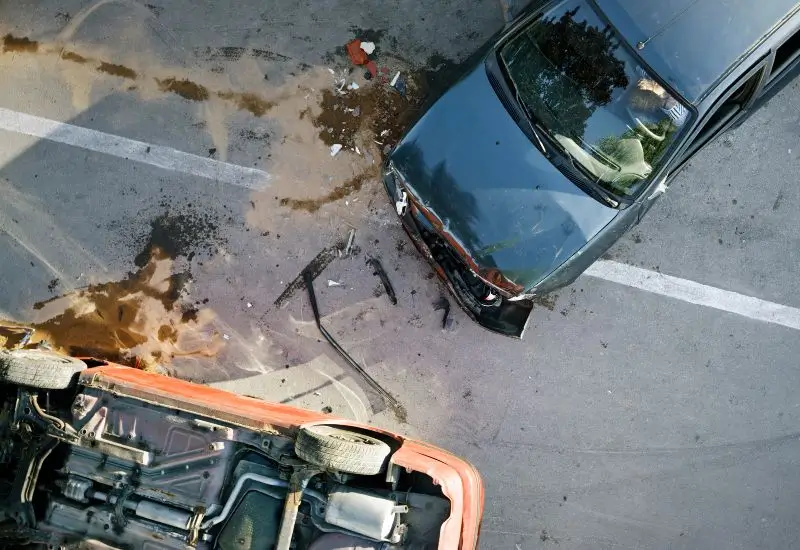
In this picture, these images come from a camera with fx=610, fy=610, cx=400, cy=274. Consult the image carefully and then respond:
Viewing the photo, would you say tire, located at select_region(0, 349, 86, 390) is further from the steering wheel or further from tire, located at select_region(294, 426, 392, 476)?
the steering wheel

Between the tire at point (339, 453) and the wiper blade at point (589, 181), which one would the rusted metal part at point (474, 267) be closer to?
the wiper blade at point (589, 181)

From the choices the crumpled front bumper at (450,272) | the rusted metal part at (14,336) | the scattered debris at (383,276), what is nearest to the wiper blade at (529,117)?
the crumpled front bumper at (450,272)

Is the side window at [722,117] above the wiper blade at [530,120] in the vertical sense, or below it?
below

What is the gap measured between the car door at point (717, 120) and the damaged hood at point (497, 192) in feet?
1.55

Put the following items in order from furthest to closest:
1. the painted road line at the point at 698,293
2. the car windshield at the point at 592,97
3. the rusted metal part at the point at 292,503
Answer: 1. the painted road line at the point at 698,293
2. the car windshield at the point at 592,97
3. the rusted metal part at the point at 292,503

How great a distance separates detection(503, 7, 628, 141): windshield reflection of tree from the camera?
148 inches

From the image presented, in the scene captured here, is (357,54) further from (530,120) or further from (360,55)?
(530,120)

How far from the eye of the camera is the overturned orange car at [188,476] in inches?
141

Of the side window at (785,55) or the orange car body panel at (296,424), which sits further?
the side window at (785,55)

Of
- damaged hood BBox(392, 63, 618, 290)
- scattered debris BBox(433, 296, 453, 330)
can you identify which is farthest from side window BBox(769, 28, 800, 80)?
scattered debris BBox(433, 296, 453, 330)

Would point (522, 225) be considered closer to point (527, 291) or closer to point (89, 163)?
point (527, 291)

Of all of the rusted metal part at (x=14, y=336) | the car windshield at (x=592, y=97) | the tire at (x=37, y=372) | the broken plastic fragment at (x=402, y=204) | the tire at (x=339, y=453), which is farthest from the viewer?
the rusted metal part at (x=14, y=336)

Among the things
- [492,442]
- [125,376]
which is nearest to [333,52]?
[125,376]

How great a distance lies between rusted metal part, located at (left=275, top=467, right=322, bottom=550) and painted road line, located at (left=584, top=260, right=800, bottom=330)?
2648 millimetres
